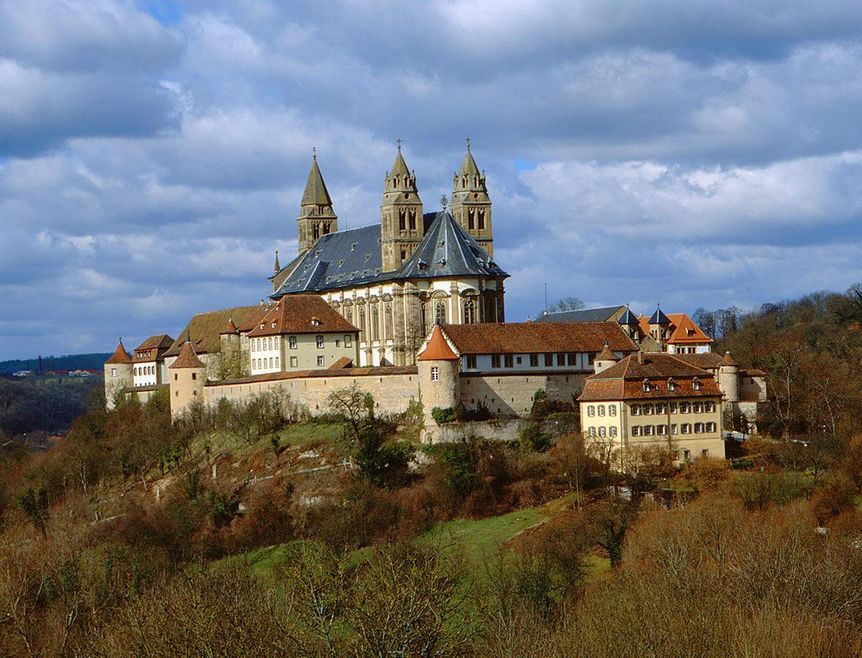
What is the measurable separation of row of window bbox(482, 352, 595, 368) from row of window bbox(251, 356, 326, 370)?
50.0 feet

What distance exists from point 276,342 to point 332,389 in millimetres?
9077

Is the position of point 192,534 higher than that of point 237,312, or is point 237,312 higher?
point 237,312

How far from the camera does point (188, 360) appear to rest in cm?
10388

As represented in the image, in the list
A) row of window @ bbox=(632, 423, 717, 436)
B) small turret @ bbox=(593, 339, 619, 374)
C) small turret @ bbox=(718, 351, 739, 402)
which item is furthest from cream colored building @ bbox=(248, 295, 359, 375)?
row of window @ bbox=(632, 423, 717, 436)

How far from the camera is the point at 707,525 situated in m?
66.4

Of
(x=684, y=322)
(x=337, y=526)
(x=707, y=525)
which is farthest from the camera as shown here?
(x=684, y=322)

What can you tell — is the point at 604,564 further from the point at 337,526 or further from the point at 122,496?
the point at 122,496

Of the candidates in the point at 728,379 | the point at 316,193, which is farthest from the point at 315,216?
the point at 728,379

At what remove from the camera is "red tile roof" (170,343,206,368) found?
103562 mm

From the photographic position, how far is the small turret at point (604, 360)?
290 ft

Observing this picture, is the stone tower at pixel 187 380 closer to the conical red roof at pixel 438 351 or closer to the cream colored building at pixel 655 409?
the conical red roof at pixel 438 351

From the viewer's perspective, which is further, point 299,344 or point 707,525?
point 299,344

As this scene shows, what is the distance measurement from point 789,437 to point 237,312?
47612 millimetres

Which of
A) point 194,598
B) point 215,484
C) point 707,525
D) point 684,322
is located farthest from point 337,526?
point 684,322
